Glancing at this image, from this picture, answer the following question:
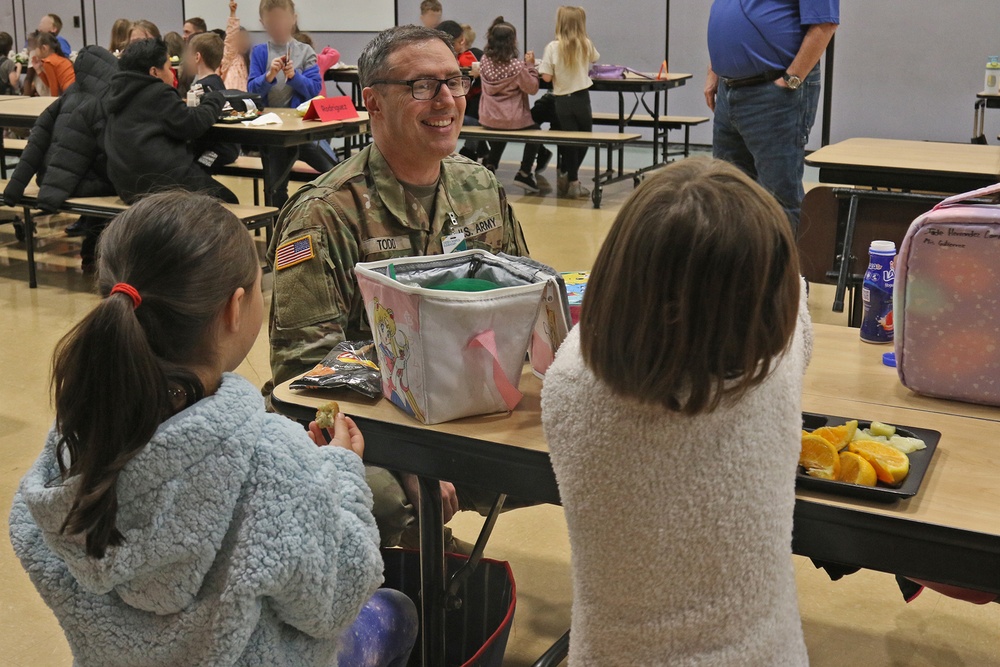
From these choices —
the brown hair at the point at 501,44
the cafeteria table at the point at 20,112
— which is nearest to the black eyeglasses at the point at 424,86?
the cafeteria table at the point at 20,112

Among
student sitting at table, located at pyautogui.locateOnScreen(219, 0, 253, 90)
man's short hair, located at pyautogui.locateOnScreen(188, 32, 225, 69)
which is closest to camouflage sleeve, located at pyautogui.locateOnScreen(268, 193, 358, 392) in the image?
man's short hair, located at pyautogui.locateOnScreen(188, 32, 225, 69)

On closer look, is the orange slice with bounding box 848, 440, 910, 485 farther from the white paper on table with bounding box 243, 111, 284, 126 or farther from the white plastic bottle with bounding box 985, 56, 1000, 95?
the white plastic bottle with bounding box 985, 56, 1000, 95

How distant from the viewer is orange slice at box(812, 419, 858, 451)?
1.33 metres

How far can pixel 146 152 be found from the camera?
489cm

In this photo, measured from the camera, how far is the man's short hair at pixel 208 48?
641 cm

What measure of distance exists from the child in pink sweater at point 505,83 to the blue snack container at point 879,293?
5.86m

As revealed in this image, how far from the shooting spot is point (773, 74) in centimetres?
393

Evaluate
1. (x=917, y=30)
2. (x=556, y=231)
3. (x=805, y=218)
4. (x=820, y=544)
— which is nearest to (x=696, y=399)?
(x=820, y=544)

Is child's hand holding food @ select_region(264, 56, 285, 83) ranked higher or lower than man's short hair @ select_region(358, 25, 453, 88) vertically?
lower

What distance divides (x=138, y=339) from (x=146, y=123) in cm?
406

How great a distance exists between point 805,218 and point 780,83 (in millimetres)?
567

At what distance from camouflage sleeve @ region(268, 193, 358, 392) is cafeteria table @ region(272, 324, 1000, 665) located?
27 centimetres

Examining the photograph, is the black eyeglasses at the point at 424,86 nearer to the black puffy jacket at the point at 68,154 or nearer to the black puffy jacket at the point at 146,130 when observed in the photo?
the black puffy jacket at the point at 146,130

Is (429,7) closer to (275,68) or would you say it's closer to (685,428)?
(275,68)
